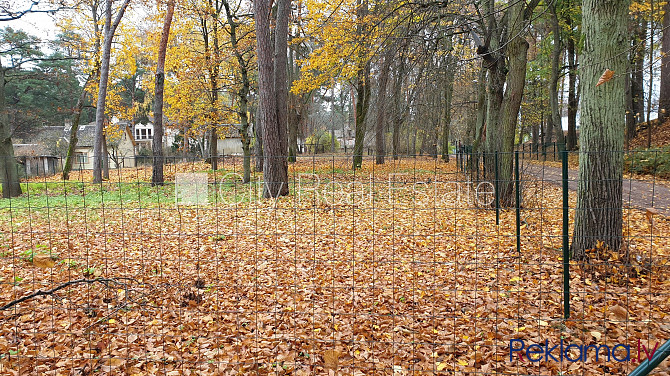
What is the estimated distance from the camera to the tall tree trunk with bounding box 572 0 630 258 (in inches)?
181

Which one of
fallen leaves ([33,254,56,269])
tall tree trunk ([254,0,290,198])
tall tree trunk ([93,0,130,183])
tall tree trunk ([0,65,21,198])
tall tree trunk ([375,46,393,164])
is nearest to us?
fallen leaves ([33,254,56,269])

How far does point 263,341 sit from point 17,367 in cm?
195

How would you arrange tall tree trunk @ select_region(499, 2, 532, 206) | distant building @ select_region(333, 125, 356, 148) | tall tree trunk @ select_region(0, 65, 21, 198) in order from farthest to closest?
distant building @ select_region(333, 125, 356, 148)
tall tree trunk @ select_region(0, 65, 21, 198)
tall tree trunk @ select_region(499, 2, 532, 206)

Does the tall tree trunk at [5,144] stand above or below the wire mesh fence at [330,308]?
above

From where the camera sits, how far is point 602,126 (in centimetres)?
469

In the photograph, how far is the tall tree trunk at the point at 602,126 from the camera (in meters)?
4.59

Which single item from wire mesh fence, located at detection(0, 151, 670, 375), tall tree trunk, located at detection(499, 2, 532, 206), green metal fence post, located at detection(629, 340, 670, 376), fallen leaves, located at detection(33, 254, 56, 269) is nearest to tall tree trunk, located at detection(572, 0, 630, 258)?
wire mesh fence, located at detection(0, 151, 670, 375)

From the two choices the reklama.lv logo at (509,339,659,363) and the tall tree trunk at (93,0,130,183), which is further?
the tall tree trunk at (93,0,130,183)

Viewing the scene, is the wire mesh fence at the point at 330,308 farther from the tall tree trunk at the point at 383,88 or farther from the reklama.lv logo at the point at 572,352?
the tall tree trunk at the point at 383,88

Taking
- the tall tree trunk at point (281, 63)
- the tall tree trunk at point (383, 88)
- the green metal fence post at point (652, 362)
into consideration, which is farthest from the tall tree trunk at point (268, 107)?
the green metal fence post at point (652, 362)

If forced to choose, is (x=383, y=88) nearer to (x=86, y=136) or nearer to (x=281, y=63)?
(x=281, y=63)

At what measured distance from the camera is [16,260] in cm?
561

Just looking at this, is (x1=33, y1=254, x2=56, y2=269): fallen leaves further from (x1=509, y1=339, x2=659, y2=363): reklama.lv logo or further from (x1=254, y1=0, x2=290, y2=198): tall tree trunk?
(x1=509, y1=339, x2=659, y2=363): reklama.lv logo

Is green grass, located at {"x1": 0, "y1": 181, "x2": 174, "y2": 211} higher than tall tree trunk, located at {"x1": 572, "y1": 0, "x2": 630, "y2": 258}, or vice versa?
tall tree trunk, located at {"x1": 572, "y1": 0, "x2": 630, "y2": 258}
